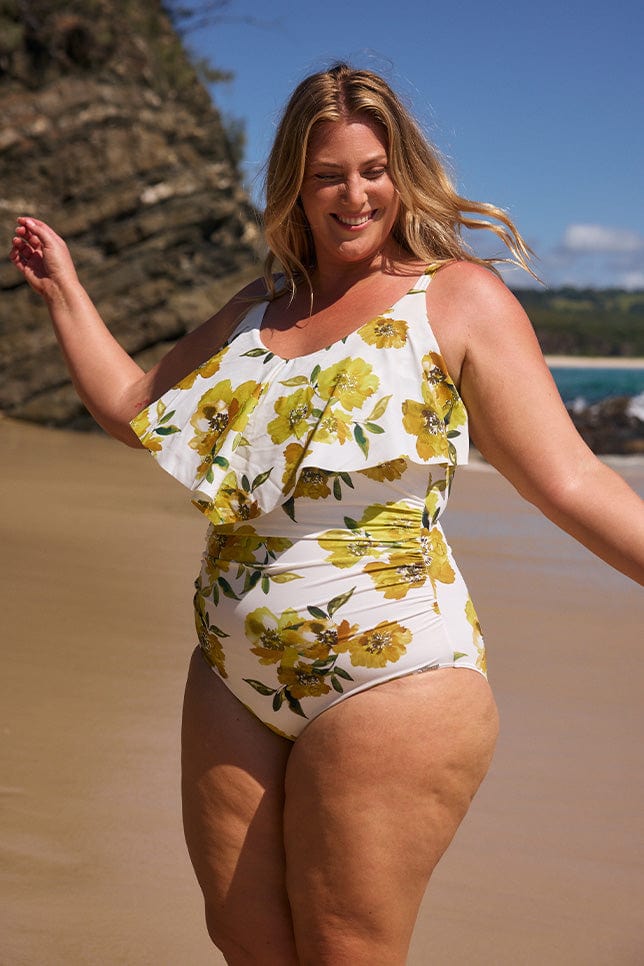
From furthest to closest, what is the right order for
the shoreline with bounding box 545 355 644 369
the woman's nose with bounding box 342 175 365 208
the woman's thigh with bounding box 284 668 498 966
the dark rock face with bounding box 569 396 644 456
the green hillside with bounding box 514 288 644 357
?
the shoreline with bounding box 545 355 644 369
the green hillside with bounding box 514 288 644 357
the dark rock face with bounding box 569 396 644 456
the woman's nose with bounding box 342 175 365 208
the woman's thigh with bounding box 284 668 498 966

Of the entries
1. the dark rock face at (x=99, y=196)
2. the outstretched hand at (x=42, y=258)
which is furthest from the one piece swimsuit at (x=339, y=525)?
the dark rock face at (x=99, y=196)

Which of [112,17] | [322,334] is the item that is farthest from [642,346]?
[322,334]

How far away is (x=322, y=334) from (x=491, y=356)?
322 millimetres

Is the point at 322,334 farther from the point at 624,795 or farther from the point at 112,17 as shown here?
the point at 112,17

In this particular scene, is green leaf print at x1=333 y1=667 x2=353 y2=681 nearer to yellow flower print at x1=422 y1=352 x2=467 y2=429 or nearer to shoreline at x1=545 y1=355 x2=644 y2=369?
yellow flower print at x1=422 y1=352 x2=467 y2=429

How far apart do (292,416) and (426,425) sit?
22cm

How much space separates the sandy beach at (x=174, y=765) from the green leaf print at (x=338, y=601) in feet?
4.72

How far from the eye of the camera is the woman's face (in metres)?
1.97

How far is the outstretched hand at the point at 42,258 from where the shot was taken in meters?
2.48

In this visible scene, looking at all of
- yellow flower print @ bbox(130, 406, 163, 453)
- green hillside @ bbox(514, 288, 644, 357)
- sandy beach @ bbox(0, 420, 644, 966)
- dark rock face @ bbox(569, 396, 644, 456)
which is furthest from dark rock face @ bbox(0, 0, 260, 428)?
green hillside @ bbox(514, 288, 644, 357)

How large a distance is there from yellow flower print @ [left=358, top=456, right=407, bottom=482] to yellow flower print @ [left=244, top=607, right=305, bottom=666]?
25cm

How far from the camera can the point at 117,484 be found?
840 centimetres

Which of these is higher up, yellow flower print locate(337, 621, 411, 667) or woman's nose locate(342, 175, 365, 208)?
woman's nose locate(342, 175, 365, 208)

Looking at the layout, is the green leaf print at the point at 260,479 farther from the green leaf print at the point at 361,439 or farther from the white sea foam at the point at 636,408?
the white sea foam at the point at 636,408
